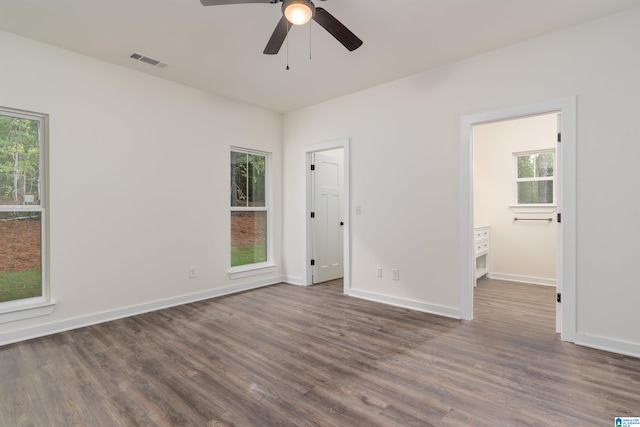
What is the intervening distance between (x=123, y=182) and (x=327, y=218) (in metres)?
2.98

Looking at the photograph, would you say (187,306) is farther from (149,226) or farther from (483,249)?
(483,249)

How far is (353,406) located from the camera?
1917mm

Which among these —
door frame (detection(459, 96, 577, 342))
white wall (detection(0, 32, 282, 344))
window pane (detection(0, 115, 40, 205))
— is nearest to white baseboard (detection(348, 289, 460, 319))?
door frame (detection(459, 96, 577, 342))

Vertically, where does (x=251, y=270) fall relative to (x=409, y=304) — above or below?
above

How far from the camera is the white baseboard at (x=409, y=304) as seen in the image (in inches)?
139

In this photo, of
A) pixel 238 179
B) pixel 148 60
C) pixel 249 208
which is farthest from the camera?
pixel 249 208

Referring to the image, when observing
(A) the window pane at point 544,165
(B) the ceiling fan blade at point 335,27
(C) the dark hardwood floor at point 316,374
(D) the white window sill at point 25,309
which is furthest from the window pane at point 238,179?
(A) the window pane at point 544,165

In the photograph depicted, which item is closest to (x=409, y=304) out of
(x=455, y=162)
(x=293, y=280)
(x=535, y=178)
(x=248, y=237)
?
(x=455, y=162)

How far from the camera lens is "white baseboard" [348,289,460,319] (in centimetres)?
352

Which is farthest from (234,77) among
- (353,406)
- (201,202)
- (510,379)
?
(510,379)

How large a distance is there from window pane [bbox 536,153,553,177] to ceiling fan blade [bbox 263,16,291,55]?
15.5 feet

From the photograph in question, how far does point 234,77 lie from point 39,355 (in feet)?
10.9

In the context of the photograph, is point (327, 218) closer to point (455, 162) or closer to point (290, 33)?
point (455, 162)

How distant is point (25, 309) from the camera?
2.93 m
